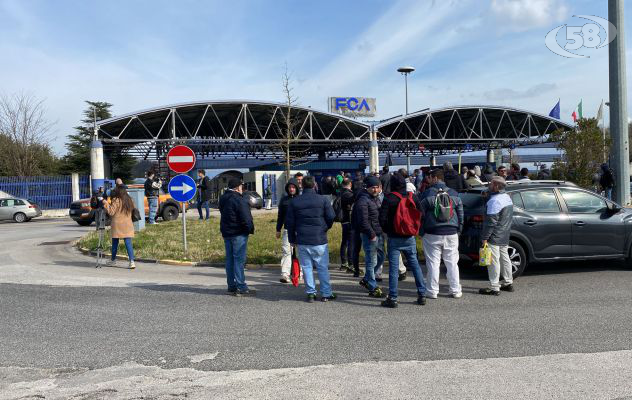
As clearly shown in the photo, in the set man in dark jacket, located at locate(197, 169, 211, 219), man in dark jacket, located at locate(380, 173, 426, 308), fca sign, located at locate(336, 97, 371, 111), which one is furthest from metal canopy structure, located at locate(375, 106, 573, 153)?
man in dark jacket, located at locate(380, 173, 426, 308)

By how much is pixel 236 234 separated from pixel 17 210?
82.4ft

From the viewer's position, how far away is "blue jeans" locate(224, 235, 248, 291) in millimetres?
7746

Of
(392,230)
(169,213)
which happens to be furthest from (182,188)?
(169,213)

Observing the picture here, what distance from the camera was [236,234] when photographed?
775 centimetres

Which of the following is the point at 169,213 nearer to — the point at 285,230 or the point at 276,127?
the point at 285,230

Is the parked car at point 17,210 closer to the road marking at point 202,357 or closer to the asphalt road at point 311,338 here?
the asphalt road at point 311,338

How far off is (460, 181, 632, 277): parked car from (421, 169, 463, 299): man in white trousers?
1.09m

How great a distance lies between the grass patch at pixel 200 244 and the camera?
11305 mm

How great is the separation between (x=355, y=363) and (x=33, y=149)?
4197cm

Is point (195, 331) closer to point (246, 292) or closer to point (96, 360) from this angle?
point (96, 360)

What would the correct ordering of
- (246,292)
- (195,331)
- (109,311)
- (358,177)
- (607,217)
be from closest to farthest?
(195,331) → (109,311) → (246,292) → (607,217) → (358,177)

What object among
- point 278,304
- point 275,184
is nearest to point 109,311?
point 278,304

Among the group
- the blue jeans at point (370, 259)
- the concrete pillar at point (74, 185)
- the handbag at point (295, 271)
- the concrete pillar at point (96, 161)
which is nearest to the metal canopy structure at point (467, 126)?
→ the concrete pillar at point (96, 161)

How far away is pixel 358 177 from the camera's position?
39.4 feet
